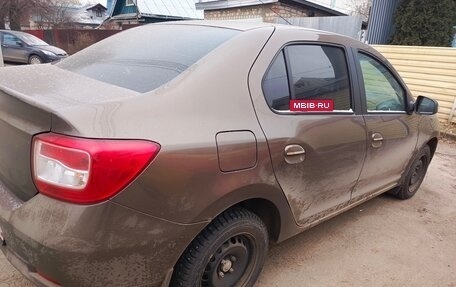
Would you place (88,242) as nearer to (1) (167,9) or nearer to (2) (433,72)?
(2) (433,72)

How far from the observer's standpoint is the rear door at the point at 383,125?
305 centimetres

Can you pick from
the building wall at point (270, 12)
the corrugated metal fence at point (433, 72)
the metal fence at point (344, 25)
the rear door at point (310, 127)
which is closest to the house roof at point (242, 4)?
the building wall at point (270, 12)

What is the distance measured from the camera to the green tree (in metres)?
9.29

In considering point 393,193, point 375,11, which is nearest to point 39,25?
point 375,11

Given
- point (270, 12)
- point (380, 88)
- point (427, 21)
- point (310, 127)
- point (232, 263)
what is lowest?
point (232, 263)

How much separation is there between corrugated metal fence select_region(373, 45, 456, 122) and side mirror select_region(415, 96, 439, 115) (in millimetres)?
4614

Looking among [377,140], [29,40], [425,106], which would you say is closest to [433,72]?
[425,106]

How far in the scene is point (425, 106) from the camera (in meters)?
3.67

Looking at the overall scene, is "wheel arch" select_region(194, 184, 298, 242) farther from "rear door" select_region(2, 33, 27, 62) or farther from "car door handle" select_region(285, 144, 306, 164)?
"rear door" select_region(2, 33, 27, 62)

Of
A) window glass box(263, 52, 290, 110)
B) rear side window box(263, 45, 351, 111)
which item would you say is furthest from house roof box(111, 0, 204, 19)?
window glass box(263, 52, 290, 110)

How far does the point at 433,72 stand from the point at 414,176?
4536mm

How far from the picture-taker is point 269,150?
84.4 inches

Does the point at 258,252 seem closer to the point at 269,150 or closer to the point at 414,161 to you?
the point at 269,150

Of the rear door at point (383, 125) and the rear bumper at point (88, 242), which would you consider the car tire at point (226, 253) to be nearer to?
the rear bumper at point (88, 242)
